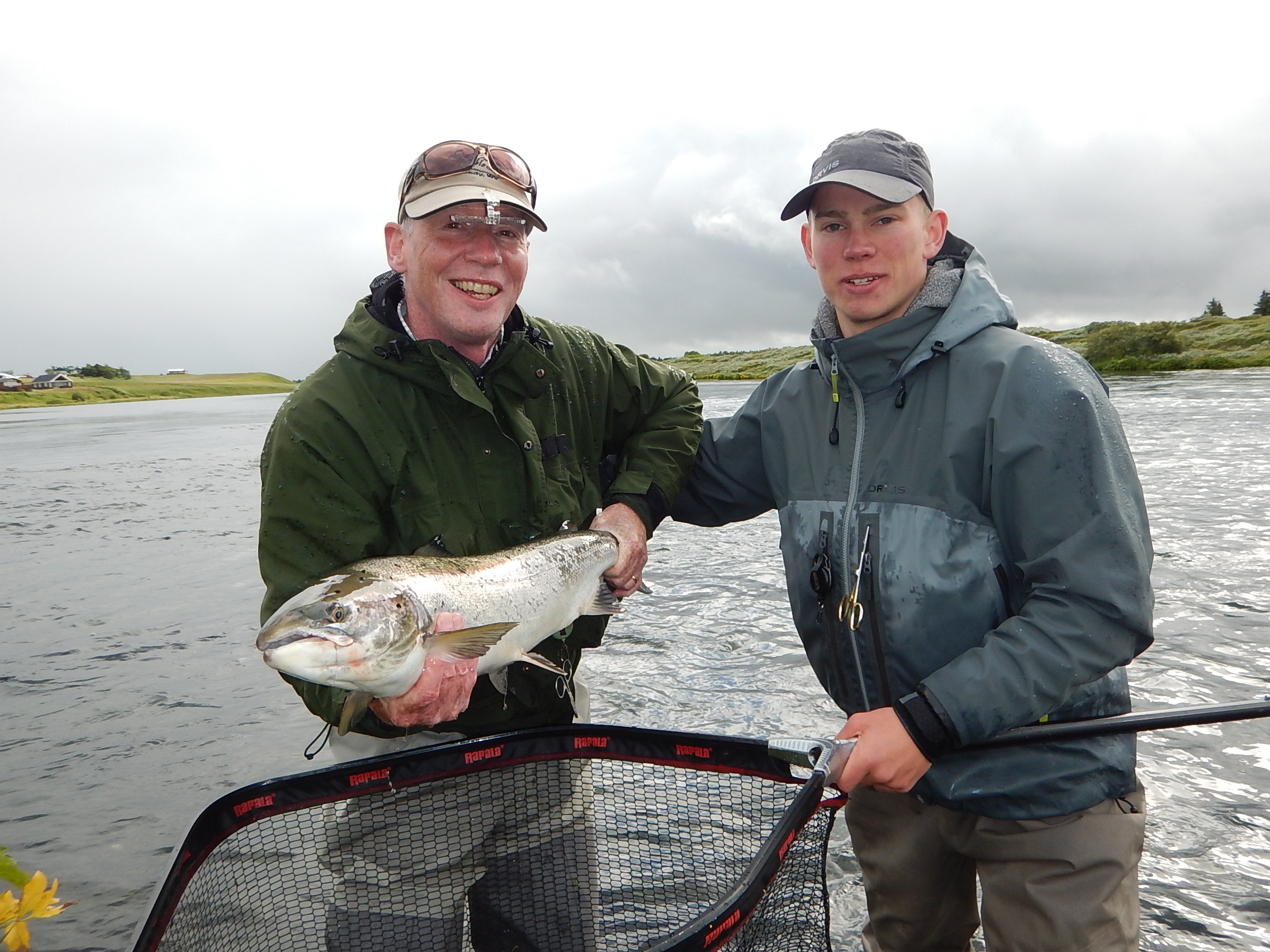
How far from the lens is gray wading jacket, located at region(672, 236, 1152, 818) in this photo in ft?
8.59

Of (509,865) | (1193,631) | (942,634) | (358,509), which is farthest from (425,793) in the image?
(1193,631)

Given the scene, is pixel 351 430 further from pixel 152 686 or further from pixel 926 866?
pixel 152 686

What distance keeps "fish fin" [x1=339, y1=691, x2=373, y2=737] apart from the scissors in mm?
1658

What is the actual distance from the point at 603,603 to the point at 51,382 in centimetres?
13492

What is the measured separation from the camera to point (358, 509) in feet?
10.2

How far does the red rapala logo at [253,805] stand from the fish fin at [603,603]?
137 centimetres

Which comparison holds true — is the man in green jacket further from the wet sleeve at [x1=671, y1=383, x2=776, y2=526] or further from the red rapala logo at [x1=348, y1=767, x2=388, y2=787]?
the wet sleeve at [x1=671, y1=383, x2=776, y2=526]

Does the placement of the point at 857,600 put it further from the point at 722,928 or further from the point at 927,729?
the point at 722,928

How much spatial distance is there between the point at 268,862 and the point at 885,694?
2135mm

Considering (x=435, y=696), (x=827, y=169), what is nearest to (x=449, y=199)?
(x=827, y=169)

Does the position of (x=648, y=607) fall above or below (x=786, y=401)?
below

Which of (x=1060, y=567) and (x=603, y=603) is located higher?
(x=1060, y=567)

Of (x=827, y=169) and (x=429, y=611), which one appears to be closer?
(x=429, y=611)

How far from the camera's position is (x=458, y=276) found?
3.33m
